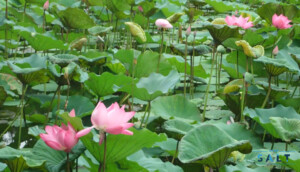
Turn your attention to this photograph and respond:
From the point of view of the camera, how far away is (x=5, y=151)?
0.96 m

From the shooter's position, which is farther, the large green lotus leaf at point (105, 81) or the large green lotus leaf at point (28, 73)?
the large green lotus leaf at point (105, 81)

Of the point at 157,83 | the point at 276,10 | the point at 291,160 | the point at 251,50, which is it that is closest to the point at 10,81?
the point at 157,83

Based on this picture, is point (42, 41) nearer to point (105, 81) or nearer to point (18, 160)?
point (105, 81)

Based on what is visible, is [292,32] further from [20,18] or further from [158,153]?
[20,18]

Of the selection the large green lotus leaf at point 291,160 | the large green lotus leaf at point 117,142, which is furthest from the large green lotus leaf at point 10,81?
the large green lotus leaf at point 291,160

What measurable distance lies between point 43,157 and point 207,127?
0.41m

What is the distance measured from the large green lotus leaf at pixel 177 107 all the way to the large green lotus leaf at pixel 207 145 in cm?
50

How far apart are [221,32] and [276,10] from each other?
1224 mm

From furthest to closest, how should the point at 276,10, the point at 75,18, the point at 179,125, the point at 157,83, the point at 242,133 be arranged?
the point at 276,10 < the point at 75,18 < the point at 157,83 < the point at 242,133 < the point at 179,125

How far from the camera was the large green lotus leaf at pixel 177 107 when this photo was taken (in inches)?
62.3

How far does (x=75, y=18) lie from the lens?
7.86ft

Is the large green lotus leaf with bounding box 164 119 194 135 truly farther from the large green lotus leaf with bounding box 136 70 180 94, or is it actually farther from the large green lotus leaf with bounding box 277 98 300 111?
the large green lotus leaf with bounding box 277 98 300 111

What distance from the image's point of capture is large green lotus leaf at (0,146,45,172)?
0.93 metres

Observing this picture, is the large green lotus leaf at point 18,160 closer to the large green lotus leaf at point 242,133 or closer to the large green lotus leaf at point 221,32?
the large green lotus leaf at point 242,133
